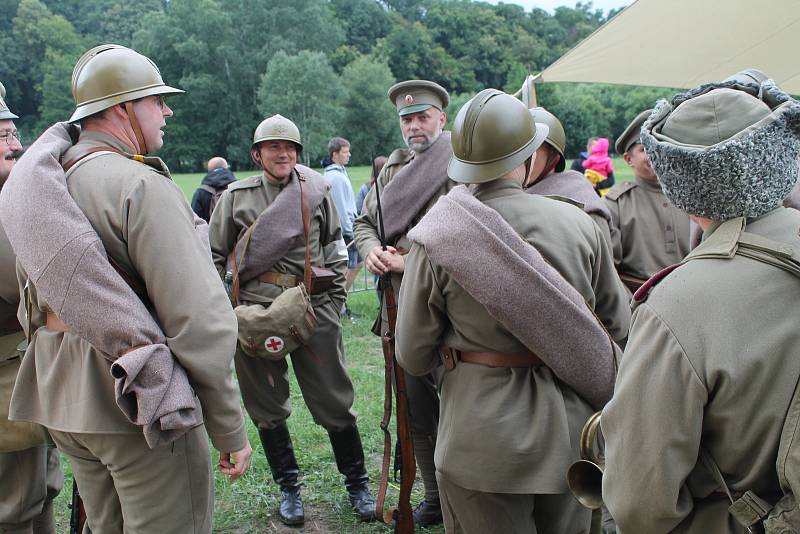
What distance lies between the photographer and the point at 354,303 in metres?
10.1

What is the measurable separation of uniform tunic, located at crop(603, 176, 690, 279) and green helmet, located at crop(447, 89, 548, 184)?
1905mm

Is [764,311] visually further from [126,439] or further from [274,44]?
[274,44]

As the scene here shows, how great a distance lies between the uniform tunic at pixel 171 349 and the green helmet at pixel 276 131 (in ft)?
5.87

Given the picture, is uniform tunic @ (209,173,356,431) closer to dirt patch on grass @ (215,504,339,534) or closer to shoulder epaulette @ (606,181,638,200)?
dirt patch on grass @ (215,504,339,534)

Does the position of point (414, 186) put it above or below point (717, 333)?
below

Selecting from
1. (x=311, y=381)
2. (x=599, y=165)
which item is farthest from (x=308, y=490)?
(x=599, y=165)

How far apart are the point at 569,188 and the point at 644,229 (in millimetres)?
842

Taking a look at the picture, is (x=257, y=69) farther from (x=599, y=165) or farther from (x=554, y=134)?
(x=554, y=134)

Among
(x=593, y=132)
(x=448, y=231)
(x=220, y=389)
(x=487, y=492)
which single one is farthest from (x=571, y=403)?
(x=593, y=132)

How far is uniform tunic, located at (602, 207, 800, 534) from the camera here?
1416 mm

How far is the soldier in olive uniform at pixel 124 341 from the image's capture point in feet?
7.72

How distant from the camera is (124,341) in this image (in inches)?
89.4

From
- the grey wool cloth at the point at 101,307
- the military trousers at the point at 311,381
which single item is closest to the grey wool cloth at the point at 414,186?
the military trousers at the point at 311,381

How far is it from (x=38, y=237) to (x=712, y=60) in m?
5.24
